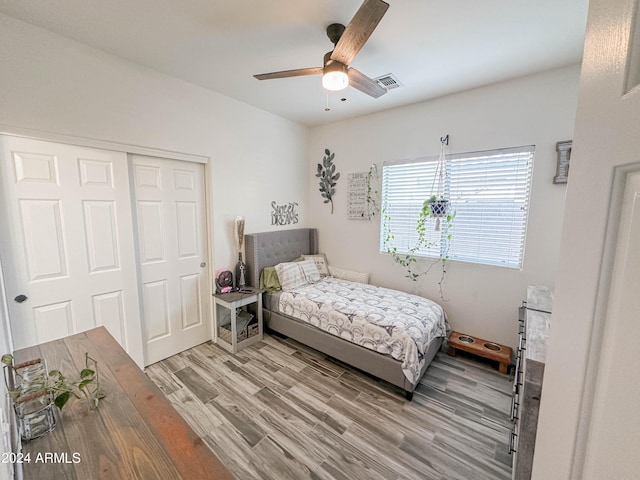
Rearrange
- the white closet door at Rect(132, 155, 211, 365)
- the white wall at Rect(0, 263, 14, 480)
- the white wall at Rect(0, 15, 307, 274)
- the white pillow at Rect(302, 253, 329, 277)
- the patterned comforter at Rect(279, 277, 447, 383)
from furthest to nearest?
the white pillow at Rect(302, 253, 329, 277) → the white closet door at Rect(132, 155, 211, 365) → the patterned comforter at Rect(279, 277, 447, 383) → the white wall at Rect(0, 15, 307, 274) → the white wall at Rect(0, 263, 14, 480)

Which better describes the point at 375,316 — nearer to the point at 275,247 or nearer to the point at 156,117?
the point at 275,247

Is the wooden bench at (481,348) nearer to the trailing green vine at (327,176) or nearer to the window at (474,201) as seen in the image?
the window at (474,201)

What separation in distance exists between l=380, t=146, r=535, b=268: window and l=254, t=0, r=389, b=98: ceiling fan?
1.30m

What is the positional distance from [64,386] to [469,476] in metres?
2.18

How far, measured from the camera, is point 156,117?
2.42 m

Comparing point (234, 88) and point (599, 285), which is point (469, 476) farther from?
point (234, 88)

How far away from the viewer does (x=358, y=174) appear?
3.58m

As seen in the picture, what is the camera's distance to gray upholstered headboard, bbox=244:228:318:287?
10.6ft

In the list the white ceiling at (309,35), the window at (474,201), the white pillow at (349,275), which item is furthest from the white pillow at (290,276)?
the white ceiling at (309,35)

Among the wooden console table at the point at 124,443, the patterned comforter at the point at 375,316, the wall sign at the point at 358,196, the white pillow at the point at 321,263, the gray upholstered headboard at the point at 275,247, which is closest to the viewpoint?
the wooden console table at the point at 124,443

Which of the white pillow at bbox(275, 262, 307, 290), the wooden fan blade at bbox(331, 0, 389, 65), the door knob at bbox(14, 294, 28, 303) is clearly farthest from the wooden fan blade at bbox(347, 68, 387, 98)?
the door knob at bbox(14, 294, 28, 303)

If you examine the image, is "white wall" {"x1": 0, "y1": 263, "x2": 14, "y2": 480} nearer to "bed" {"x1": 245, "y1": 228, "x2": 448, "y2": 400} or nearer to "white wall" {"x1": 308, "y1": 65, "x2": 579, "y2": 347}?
"bed" {"x1": 245, "y1": 228, "x2": 448, "y2": 400}

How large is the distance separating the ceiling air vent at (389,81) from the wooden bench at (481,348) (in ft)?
9.03

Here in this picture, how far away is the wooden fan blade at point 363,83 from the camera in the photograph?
1843 millimetres
